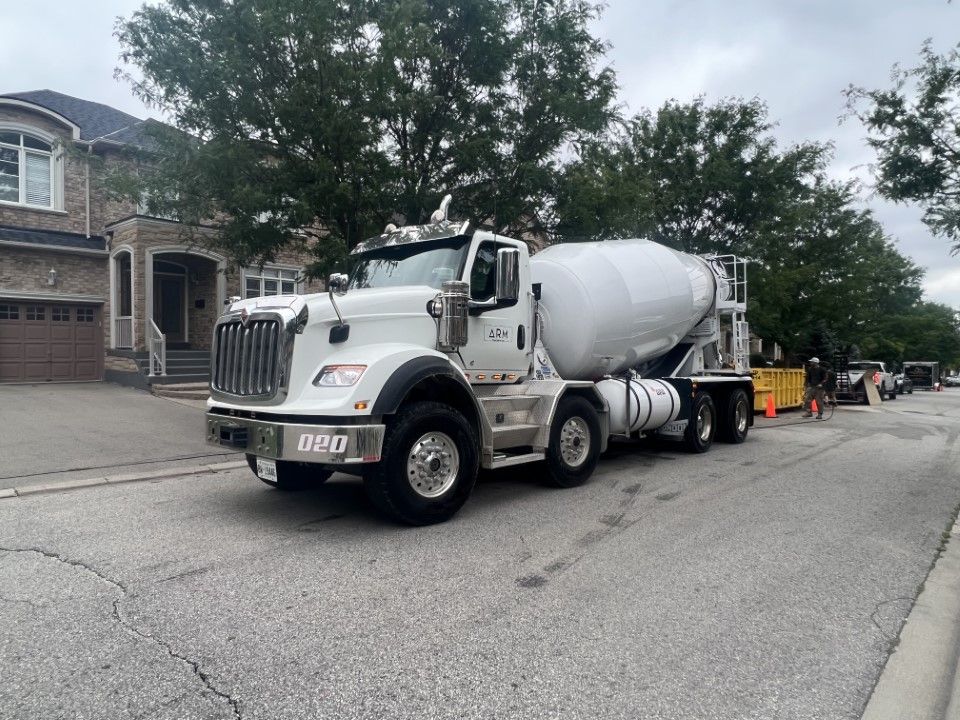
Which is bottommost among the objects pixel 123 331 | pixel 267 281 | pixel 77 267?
pixel 123 331

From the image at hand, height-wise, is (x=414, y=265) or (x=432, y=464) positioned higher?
(x=414, y=265)

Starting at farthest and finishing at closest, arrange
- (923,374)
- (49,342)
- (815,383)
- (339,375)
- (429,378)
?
(923,374) < (815,383) < (49,342) < (429,378) < (339,375)

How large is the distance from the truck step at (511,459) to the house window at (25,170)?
56.4 feet

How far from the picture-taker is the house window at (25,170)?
17.7 meters

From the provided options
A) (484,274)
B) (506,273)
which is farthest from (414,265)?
(506,273)

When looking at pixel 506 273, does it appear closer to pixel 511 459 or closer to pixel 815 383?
pixel 511 459

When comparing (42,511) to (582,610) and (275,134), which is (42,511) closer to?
(582,610)

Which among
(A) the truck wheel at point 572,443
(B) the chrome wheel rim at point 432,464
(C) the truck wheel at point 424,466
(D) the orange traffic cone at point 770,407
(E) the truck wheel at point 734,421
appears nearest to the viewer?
(C) the truck wheel at point 424,466

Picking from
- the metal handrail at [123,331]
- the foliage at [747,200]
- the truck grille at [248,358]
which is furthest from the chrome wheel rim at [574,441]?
the metal handrail at [123,331]

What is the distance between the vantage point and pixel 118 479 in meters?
7.71

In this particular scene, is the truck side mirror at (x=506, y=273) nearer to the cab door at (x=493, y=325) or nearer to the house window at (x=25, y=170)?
the cab door at (x=493, y=325)

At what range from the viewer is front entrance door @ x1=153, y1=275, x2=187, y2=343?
19219 mm

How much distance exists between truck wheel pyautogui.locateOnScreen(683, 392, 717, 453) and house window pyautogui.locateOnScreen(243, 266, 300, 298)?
12615 millimetres

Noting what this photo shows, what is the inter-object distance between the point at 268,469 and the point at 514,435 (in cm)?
241
